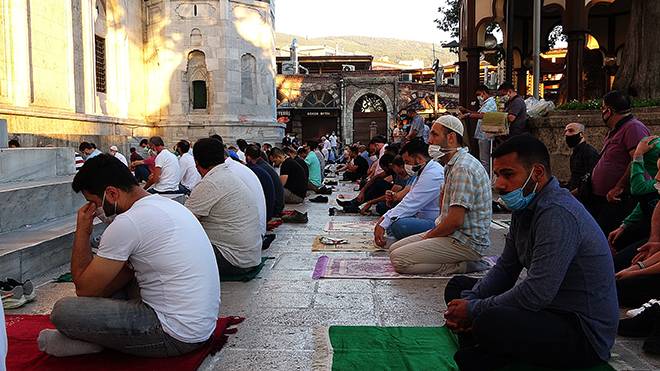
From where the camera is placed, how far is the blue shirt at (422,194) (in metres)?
6.34

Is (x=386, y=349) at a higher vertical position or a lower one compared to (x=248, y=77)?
lower

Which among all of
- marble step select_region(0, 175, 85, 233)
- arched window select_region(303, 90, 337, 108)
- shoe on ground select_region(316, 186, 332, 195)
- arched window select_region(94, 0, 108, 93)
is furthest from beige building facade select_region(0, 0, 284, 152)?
arched window select_region(303, 90, 337, 108)

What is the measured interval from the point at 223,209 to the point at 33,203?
2.75m

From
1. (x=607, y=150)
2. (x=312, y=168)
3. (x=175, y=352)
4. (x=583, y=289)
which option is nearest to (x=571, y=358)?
(x=583, y=289)

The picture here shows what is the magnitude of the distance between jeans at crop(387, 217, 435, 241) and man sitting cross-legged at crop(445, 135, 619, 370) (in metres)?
3.19

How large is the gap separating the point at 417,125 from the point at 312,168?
2828 millimetres

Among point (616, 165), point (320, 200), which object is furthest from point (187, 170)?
point (616, 165)

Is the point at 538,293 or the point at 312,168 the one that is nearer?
the point at 538,293

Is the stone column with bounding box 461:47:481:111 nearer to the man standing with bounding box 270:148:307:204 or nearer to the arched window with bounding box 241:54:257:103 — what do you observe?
the man standing with bounding box 270:148:307:204

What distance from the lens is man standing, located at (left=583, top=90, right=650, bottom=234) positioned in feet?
19.3

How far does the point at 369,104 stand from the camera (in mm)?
43156

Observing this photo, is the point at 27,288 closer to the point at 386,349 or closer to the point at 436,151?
the point at 386,349

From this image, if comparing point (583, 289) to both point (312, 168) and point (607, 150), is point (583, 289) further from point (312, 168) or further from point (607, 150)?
point (312, 168)

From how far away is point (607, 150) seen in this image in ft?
20.4
